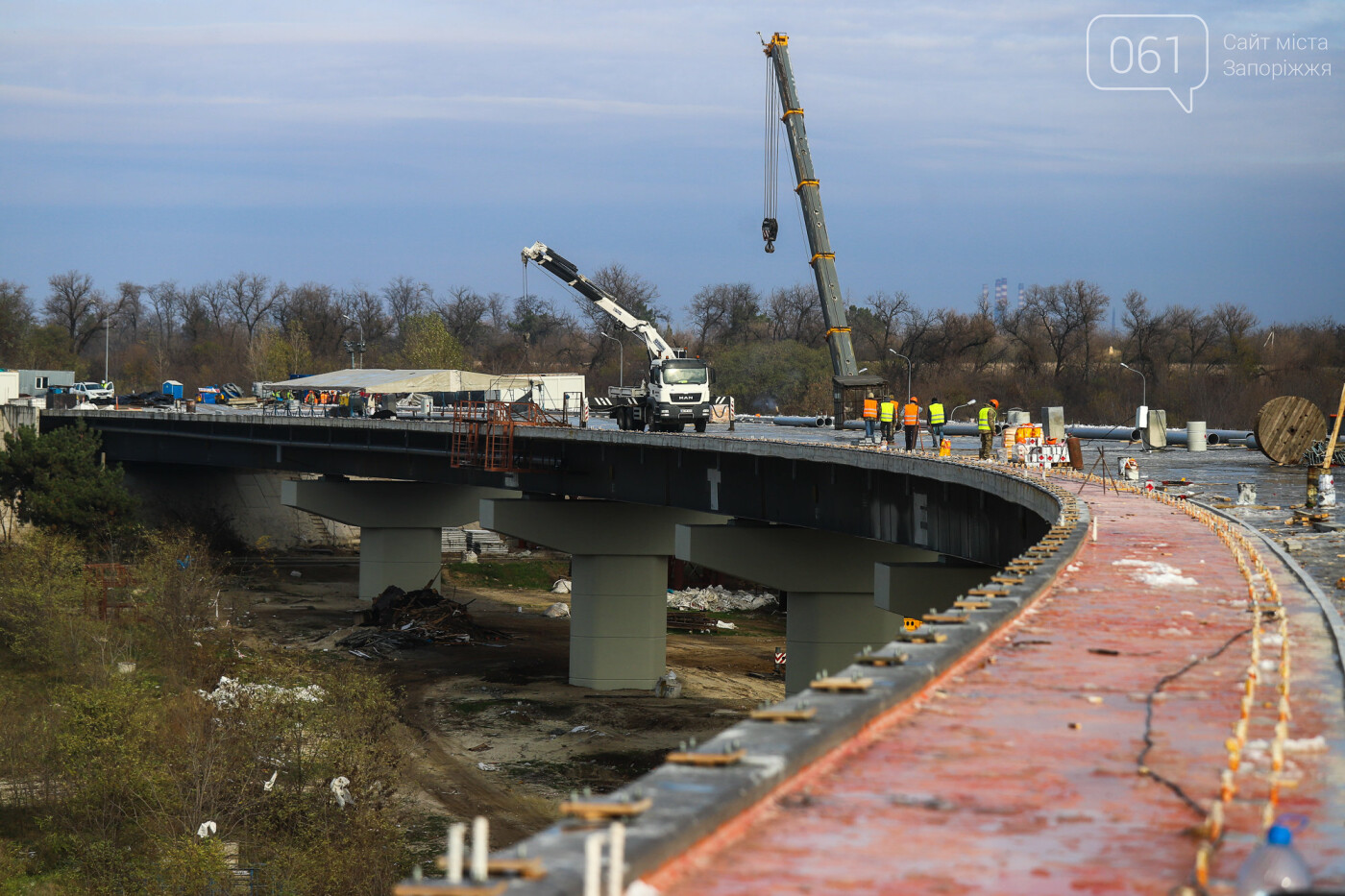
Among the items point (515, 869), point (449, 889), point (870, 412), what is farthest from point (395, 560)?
point (449, 889)

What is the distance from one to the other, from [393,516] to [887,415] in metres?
30.4

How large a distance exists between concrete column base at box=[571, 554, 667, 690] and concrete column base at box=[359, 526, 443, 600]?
17722 millimetres

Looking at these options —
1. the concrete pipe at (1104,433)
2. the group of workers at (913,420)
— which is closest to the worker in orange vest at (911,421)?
the group of workers at (913,420)

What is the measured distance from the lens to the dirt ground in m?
33.8

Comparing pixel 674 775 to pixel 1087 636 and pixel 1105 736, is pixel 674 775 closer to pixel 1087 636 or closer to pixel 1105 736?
pixel 1105 736

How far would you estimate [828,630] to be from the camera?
37.6m

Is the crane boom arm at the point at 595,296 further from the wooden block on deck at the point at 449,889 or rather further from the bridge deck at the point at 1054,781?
the wooden block on deck at the point at 449,889

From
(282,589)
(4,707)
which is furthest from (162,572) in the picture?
(282,589)

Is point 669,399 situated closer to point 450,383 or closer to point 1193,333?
point 450,383

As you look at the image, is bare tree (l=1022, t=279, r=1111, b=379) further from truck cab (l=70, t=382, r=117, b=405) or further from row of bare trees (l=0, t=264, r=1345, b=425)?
truck cab (l=70, t=382, r=117, b=405)

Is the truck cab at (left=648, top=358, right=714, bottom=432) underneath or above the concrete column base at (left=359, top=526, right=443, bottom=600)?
above

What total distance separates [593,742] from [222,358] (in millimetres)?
143882

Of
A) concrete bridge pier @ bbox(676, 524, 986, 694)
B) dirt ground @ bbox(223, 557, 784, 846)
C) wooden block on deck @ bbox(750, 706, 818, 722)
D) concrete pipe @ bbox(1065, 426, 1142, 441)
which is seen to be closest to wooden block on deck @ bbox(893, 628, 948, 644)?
wooden block on deck @ bbox(750, 706, 818, 722)

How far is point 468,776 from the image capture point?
34875 millimetres
